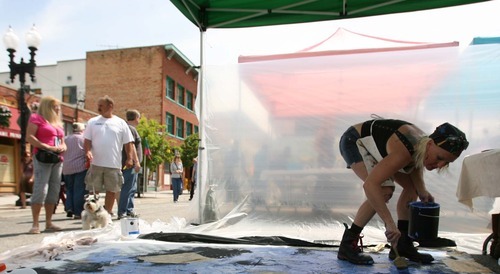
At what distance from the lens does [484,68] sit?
4.59 metres

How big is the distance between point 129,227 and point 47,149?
135cm

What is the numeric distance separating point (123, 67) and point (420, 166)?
28533mm

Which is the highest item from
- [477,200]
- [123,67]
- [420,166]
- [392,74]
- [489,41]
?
[123,67]

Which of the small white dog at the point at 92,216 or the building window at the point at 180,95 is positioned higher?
the building window at the point at 180,95

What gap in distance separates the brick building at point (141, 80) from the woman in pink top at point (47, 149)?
904 inches

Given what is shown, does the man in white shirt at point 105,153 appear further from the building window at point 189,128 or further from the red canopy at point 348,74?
the building window at point 189,128

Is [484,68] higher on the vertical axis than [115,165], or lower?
higher

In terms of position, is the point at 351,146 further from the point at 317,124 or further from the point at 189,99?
the point at 189,99

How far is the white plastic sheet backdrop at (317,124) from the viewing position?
4582mm

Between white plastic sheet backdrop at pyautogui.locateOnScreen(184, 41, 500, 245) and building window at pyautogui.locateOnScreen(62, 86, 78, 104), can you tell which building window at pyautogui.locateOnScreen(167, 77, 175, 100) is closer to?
building window at pyautogui.locateOnScreen(62, 86, 78, 104)

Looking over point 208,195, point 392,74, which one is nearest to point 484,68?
point 392,74

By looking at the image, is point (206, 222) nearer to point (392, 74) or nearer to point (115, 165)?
point (115, 165)

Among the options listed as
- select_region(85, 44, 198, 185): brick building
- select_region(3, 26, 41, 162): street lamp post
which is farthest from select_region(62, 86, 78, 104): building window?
select_region(3, 26, 41, 162): street lamp post

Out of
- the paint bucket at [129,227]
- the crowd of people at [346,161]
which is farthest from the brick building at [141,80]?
the paint bucket at [129,227]
